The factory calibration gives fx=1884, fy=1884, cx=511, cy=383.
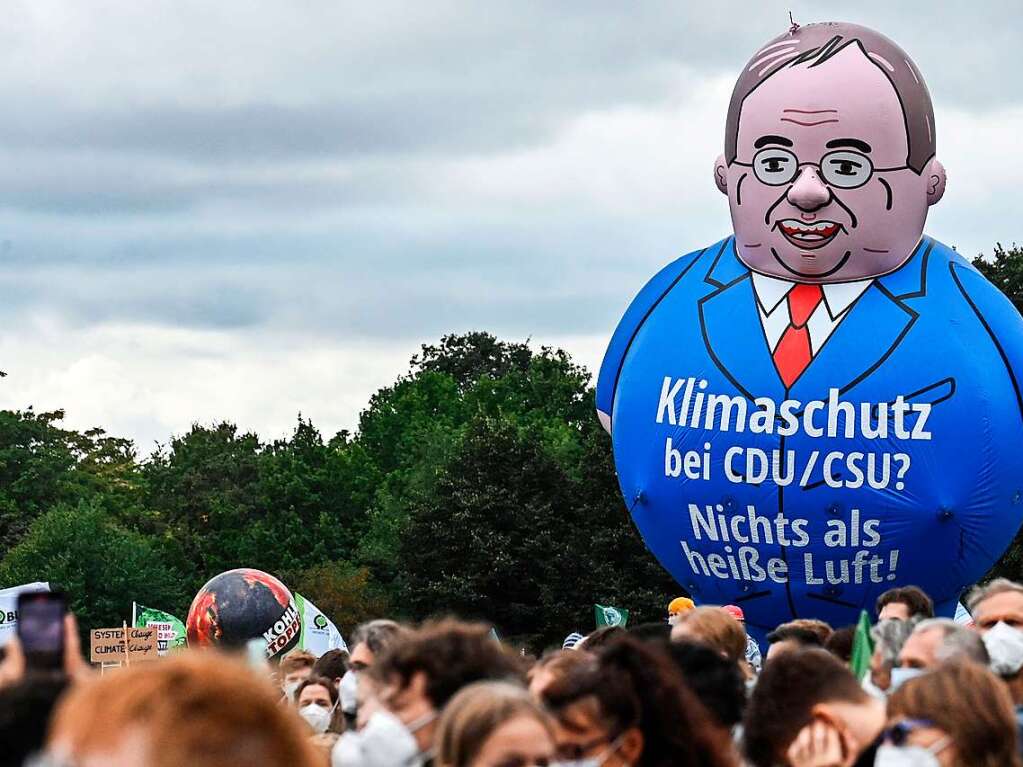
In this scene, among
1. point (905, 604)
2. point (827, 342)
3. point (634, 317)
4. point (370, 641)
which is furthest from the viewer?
point (634, 317)

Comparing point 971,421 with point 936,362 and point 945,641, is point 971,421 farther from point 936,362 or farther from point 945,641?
point 945,641

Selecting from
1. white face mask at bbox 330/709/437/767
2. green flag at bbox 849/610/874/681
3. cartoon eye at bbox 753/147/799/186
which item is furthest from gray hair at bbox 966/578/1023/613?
cartoon eye at bbox 753/147/799/186

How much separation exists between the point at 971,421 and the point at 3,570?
4281 centimetres

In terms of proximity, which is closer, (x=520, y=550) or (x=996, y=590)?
(x=996, y=590)

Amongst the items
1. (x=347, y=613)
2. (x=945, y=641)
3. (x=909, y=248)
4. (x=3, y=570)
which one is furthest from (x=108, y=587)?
(x=945, y=641)

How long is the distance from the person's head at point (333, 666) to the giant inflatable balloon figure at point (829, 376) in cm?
770

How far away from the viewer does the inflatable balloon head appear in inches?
672

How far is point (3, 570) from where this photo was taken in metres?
54.6

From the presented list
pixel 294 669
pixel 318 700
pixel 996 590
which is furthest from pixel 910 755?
pixel 294 669

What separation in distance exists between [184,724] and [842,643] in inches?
255

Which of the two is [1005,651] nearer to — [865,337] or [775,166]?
[865,337]

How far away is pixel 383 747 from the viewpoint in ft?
15.4

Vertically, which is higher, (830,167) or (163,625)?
(830,167)

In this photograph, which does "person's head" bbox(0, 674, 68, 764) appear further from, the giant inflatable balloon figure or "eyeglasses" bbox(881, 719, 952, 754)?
the giant inflatable balloon figure
